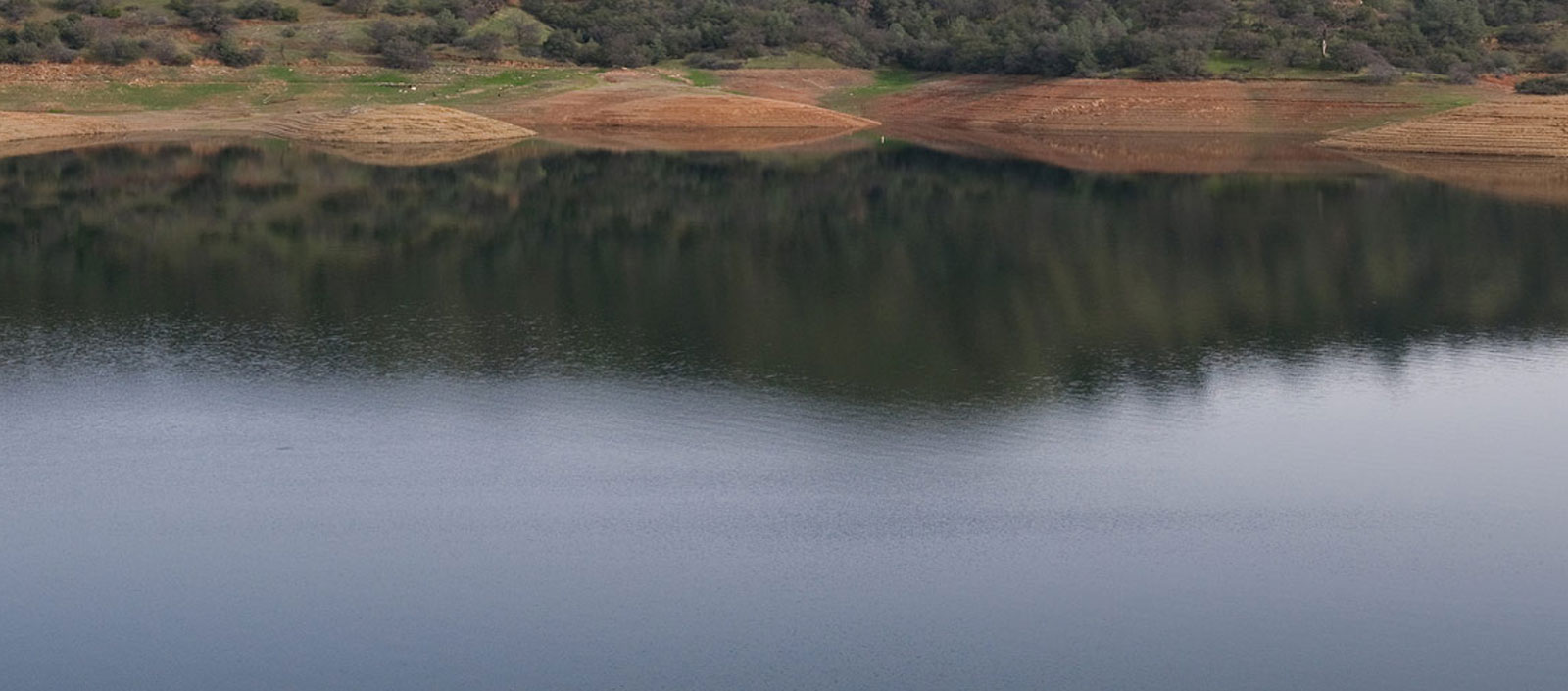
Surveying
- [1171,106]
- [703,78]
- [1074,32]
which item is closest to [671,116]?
[703,78]

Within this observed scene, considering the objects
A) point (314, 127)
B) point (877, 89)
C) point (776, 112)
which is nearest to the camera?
point (314, 127)

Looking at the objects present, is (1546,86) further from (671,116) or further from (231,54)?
(231,54)

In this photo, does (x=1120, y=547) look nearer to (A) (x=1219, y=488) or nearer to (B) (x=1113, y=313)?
(A) (x=1219, y=488)

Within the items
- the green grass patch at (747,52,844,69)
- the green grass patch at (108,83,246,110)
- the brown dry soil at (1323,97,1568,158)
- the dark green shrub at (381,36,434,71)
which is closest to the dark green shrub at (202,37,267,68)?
the green grass patch at (108,83,246,110)

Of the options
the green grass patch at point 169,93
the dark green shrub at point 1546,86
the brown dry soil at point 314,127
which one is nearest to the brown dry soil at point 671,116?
the brown dry soil at point 314,127

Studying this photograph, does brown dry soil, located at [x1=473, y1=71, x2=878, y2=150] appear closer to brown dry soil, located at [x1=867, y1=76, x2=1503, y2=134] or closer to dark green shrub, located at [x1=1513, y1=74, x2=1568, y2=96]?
brown dry soil, located at [x1=867, y1=76, x2=1503, y2=134]

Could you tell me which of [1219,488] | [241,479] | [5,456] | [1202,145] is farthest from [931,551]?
[1202,145]
